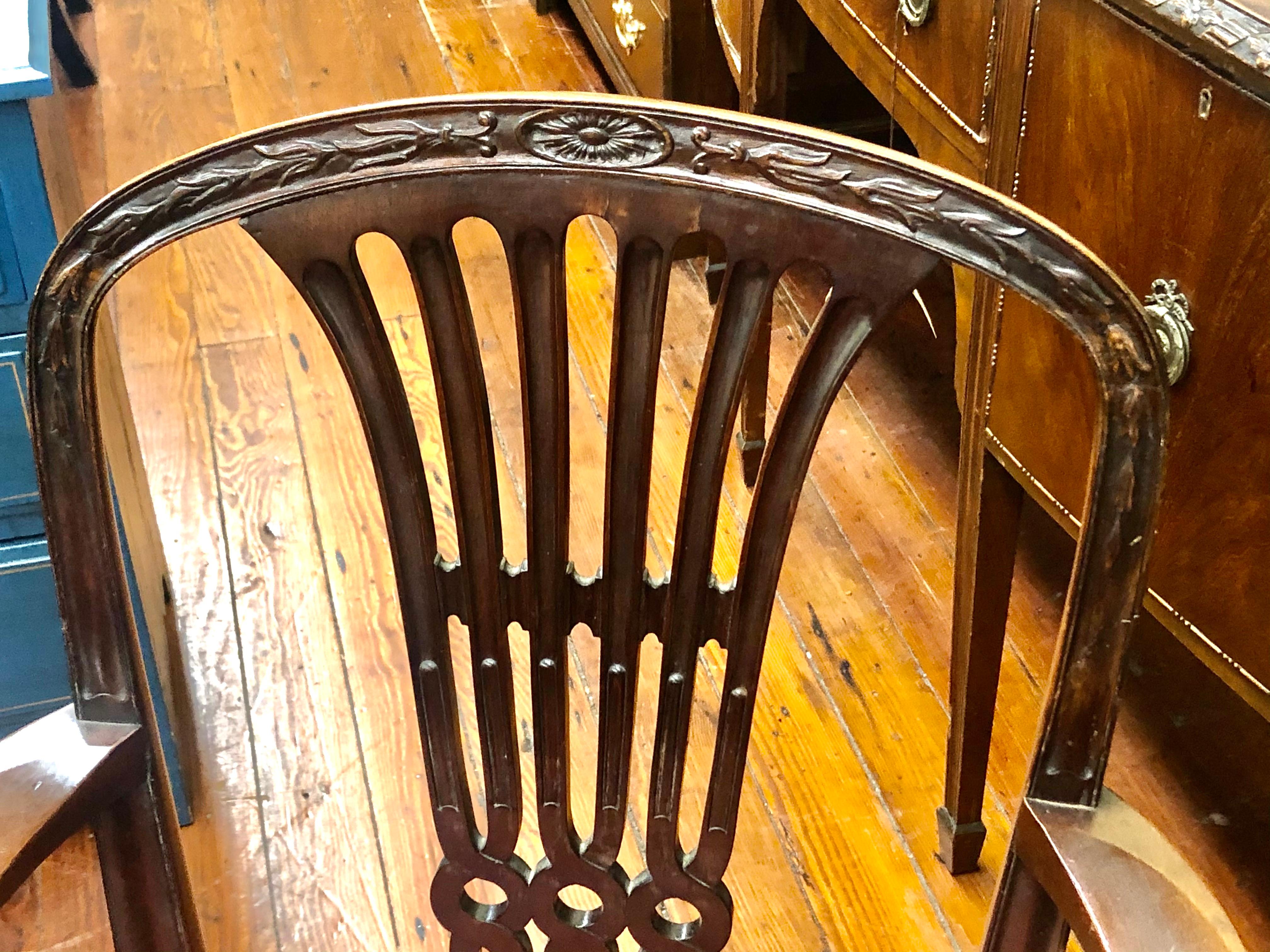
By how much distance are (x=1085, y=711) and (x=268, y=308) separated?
5.76 feet

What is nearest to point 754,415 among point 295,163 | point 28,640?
point 28,640

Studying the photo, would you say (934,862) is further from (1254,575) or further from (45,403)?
(45,403)

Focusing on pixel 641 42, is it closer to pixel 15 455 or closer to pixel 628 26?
pixel 628 26

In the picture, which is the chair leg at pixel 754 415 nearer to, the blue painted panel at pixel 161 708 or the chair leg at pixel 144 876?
the blue painted panel at pixel 161 708

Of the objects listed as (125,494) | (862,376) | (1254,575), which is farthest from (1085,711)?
(862,376)

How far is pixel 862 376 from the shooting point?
1888 mm

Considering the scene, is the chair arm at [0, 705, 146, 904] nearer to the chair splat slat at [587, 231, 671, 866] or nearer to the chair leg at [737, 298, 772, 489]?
the chair splat slat at [587, 231, 671, 866]

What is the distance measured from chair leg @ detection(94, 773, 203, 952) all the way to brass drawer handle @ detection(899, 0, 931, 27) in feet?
2.44

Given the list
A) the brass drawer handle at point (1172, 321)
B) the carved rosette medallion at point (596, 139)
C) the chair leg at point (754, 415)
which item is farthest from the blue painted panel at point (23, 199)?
the chair leg at point (754, 415)

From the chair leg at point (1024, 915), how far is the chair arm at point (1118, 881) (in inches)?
0.7

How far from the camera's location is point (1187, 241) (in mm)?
703

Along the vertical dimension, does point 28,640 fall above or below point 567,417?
below

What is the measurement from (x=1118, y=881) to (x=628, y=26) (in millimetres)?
A: 1857

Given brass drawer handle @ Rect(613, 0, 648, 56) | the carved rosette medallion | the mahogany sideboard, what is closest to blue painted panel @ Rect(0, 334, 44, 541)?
the carved rosette medallion
